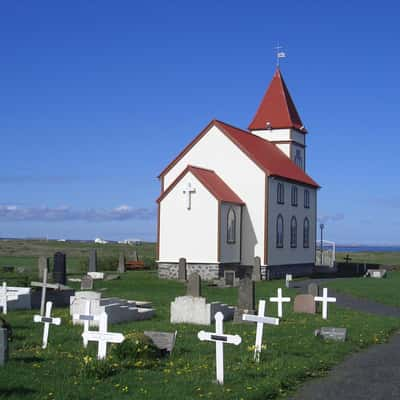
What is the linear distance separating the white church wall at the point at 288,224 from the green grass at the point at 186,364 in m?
22.6

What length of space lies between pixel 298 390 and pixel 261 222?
104 ft

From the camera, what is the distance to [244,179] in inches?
1688

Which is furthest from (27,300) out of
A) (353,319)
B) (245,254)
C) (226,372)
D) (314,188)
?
(314,188)

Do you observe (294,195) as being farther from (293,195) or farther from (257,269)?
(257,269)

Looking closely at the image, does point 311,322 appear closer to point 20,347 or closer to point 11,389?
point 20,347

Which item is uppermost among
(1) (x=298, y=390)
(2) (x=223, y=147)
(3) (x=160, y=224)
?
(2) (x=223, y=147)

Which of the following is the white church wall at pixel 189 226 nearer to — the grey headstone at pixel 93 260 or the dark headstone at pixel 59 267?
the grey headstone at pixel 93 260

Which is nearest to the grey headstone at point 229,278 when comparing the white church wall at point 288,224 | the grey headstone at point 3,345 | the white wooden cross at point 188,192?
the white wooden cross at point 188,192

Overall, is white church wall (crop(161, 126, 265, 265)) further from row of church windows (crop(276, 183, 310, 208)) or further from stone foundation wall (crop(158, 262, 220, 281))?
stone foundation wall (crop(158, 262, 220, 281))

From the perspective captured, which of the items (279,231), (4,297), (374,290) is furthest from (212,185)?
(4,297)

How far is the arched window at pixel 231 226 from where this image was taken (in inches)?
1603

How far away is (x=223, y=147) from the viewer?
142ft

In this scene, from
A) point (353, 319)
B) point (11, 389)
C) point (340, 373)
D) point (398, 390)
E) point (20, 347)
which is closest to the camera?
point (11, 389)

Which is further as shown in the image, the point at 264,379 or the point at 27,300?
the point at 27,300
